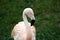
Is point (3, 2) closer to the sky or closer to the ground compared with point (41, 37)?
closer to the sky

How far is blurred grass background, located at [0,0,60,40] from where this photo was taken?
5928mm

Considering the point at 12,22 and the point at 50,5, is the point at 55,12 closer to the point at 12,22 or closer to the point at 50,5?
the point at 50,5

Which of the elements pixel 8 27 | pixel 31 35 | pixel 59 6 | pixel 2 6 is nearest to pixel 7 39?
pixel 8 27

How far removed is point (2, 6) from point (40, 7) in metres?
1.16

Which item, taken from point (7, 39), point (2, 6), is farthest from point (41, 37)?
point (2, 6)

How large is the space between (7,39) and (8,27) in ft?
1.73

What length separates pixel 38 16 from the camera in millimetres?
6797

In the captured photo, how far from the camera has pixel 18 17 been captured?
6.70 m

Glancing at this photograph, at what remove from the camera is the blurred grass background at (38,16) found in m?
5.93

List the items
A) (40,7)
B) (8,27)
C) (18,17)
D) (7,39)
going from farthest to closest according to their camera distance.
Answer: (40,7)
(18,17)
(8,27)
(7,39)

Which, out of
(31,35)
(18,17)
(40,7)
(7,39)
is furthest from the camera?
(40,7)

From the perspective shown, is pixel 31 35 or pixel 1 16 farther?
pixel 1 16

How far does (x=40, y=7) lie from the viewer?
7262 mm

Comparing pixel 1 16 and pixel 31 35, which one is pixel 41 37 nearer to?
pixel 31 35
